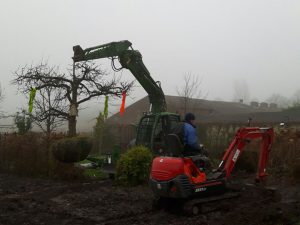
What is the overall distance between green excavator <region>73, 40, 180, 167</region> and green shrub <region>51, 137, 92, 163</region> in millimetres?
1877

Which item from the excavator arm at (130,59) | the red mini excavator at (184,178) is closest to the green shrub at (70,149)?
the excavator arm at (130,59)

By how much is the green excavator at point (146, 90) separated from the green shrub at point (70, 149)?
73.9 inches

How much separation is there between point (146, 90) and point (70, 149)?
3.82m

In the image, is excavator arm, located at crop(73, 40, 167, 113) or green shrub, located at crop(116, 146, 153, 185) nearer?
green shrub, located at crop(116, 146, 153, 185)

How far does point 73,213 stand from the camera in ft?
31.6

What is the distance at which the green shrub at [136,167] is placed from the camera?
1355cm

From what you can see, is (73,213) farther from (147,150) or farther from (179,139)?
(147,150)

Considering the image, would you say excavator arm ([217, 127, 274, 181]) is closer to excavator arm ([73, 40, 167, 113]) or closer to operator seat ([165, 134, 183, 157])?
operator seat ([165, 134, 183, 157])

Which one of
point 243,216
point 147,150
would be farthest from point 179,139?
point 147,150

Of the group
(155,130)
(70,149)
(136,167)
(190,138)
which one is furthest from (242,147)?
(70,149)

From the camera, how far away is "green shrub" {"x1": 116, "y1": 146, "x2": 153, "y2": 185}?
1355 cm

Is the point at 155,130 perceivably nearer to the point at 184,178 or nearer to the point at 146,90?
the point at 146,90

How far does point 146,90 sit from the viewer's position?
17.2 metres

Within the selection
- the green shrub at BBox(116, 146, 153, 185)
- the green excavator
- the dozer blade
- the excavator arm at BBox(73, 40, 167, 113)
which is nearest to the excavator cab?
the green excavator
